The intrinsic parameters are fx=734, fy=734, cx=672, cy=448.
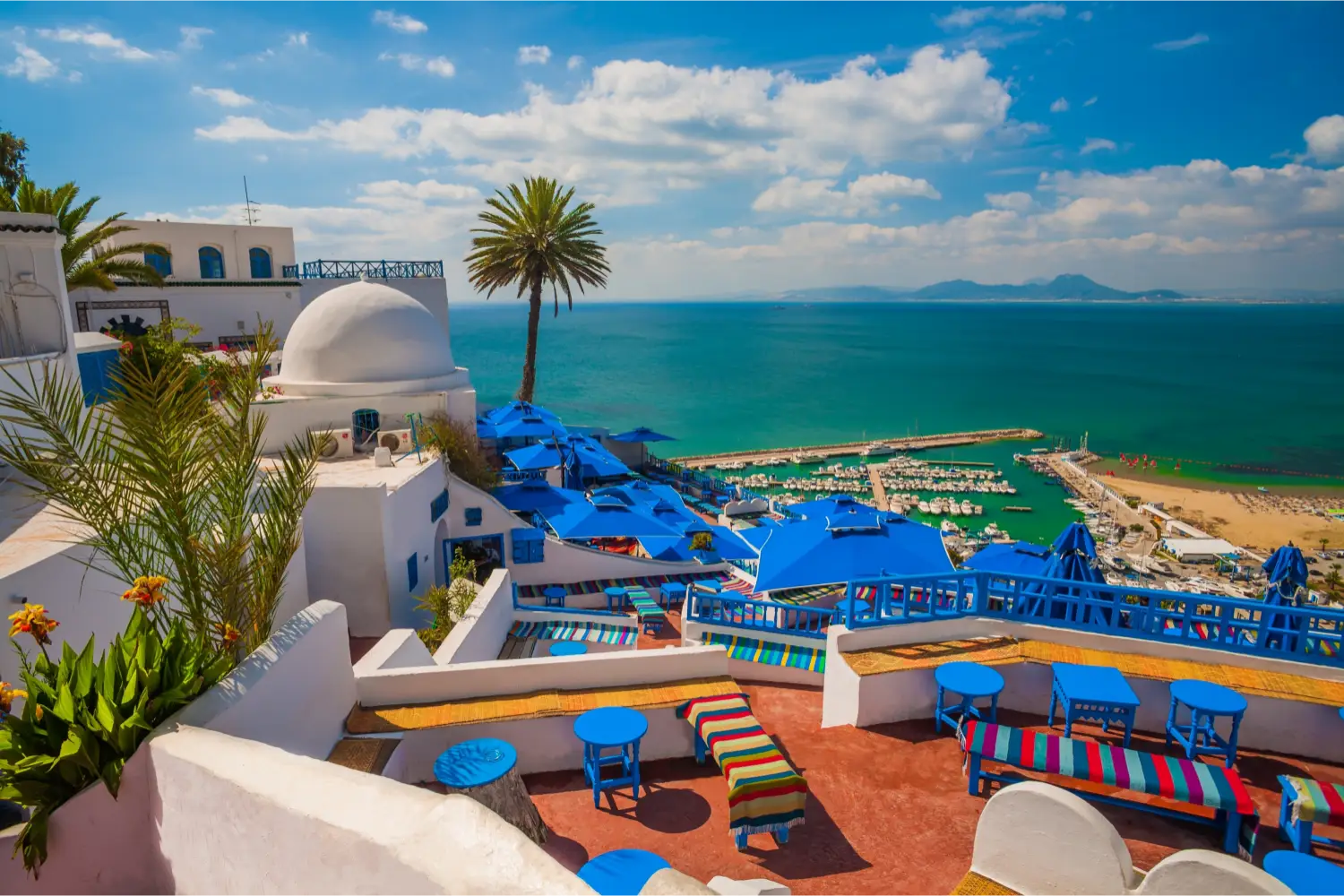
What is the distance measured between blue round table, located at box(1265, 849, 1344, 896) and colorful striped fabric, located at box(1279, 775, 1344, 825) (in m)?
1.03

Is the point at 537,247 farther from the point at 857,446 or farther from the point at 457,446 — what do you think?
the point at 857,446

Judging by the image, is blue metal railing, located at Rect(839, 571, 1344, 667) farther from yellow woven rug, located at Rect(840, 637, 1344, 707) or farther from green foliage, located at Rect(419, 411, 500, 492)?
green foliage, located at Rect(419, 411, 500, 492)

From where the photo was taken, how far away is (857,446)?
68.1m

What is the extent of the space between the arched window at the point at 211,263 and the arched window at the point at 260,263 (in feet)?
3.59

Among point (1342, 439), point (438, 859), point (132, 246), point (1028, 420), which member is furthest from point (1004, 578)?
point (1342, 439)

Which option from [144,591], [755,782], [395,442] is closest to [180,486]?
[144,591]

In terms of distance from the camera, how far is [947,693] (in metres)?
8.27

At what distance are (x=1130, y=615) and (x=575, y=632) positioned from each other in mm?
8583

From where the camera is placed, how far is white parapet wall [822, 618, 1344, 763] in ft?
24.2

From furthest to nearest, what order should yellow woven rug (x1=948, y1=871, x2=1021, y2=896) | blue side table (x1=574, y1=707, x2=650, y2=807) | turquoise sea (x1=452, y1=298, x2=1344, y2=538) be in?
turquoise sea (x1=452, y1=298, x2=1344, y2=538) < blue side table (x1=574, y1=707, x2=650, y2=807) < yellow woven rug (x1=948, y1=871, x2=1021, y2=896)

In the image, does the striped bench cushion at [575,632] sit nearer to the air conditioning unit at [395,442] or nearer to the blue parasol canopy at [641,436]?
the air conditioning unit at [395,442]

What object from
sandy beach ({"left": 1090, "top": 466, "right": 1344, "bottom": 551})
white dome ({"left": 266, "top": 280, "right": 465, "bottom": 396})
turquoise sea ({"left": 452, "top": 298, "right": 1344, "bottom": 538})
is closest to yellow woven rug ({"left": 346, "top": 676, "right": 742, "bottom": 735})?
white dome ({"left": 266, "top": 280, "right": 465, "bottom": 396})

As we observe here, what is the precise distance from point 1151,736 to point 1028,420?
8575cm

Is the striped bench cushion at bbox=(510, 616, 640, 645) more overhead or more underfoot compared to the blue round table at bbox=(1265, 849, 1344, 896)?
more underfoot
